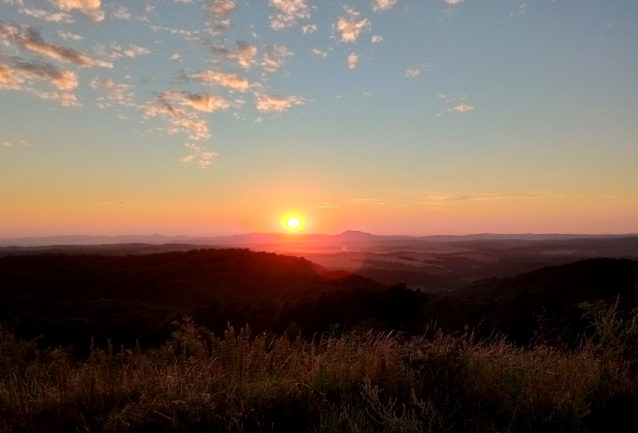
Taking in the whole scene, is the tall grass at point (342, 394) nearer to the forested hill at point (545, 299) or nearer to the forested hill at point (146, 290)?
the forested hill at point (545, 299)

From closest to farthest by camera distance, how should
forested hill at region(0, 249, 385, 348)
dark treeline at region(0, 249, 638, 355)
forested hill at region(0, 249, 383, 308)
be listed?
dark treeline at region(0, 249, 638, 355) < forested hill at region(0, 249, 385, 348) < forested hill at region(0, 249, 383, 308)

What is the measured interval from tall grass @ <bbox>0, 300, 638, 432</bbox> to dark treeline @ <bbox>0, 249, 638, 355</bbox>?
2.24 metres

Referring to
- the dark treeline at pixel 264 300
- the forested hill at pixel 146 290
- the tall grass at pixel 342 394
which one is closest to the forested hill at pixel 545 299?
the dark treeline at pixel 264 300

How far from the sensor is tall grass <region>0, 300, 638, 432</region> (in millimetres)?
4125

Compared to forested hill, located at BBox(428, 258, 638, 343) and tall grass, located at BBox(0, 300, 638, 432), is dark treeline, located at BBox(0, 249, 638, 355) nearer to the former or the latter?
forested hill, located at BBox(428, 258, 638, 343)

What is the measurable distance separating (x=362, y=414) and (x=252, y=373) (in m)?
1.87

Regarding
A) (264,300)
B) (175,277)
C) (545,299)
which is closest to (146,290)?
(175,277)

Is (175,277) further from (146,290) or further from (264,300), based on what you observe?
(264,300)

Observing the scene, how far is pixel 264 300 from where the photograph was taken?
93.2 feet

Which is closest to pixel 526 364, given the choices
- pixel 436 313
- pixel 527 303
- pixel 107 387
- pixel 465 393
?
pixel 465 393

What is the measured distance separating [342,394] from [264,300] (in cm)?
2429

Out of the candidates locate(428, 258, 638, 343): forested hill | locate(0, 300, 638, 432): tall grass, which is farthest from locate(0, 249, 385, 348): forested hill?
locate(0, 300, 638, 432): tall grass

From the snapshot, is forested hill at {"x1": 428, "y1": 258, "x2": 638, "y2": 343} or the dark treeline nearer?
forested hill at {"x1": 428, "y1": 258, "x2": 638, "y2": 343}

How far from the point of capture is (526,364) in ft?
17.7
